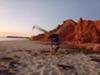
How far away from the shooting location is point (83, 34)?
46.0 m

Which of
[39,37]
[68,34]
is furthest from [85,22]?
[39,37]

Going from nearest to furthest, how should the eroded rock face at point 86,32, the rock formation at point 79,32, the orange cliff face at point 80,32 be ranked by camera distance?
the eroded rock face at point 86,32, the rock formation at point 79,32, the orange cliff face at point 80,32

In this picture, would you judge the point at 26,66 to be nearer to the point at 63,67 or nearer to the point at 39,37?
the point at 63,67

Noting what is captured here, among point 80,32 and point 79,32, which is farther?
point 79,32

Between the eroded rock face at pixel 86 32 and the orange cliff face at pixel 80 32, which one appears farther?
the orange cliff face at pixel 80 32

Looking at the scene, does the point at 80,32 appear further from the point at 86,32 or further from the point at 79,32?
the point at 86,32

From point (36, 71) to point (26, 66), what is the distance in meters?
1.54

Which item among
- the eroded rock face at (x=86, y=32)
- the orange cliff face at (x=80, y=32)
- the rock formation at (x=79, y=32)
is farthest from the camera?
the orange cliff face at (x=80, y=32)

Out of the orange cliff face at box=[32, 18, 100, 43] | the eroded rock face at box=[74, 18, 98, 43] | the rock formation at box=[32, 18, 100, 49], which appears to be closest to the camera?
the eroded rock face at box=[74, 18, 98, 43]

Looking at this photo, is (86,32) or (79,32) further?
(79,32)

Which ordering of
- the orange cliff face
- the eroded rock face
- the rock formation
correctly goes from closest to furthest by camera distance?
1. the eroded rock face
2. the rock formation
3. the orange cliff face

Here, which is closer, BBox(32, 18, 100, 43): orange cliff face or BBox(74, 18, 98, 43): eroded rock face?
BBox(74, 18, 98, 43): eroded rock face

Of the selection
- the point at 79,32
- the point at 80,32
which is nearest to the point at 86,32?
the point at 80,32

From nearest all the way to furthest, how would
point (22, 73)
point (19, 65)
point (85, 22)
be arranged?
point (22, 73), point (19, 65), point (85, 22)
